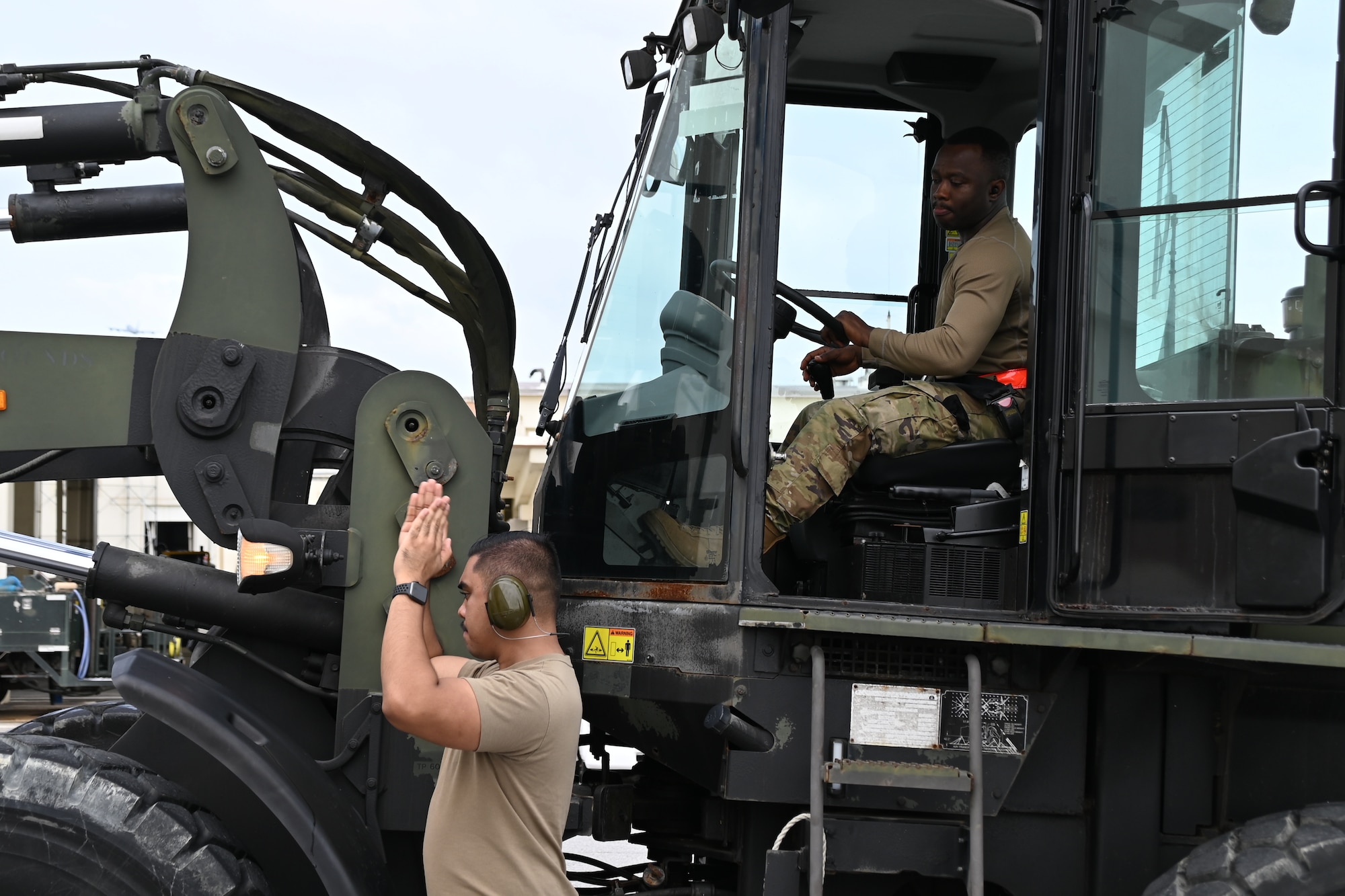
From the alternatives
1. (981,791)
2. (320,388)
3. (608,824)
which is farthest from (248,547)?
(981,791)

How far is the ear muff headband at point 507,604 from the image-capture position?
8.68ft

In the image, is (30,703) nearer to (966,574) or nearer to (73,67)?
(73,67)

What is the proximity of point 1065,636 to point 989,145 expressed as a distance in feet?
5.86

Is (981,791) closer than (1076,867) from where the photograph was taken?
Yes

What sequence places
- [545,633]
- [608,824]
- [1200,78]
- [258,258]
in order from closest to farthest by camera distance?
[545,633]
[1200,78]
[258,258]
[608,824]

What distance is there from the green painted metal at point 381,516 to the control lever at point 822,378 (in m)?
1.31

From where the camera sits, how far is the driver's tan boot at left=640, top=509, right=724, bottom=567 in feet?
10.5

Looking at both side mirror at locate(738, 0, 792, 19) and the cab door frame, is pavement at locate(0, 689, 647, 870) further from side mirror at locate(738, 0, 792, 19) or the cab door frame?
side mirror at locate(738, 0, 792, 19)

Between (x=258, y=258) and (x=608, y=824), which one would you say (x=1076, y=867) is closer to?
(x=608, y=824)

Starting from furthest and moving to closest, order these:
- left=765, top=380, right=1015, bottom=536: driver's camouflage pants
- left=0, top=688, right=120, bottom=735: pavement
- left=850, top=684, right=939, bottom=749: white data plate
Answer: left=0, top=688, right=120, bottom=735: pavement < left=765, top=380, right=1015, bottom=536: driver's camouflage pants < left=850, top=684, right=939, bottom=749: white data plate

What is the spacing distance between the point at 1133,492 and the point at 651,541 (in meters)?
1.24

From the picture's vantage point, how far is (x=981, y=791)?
296 centimetres

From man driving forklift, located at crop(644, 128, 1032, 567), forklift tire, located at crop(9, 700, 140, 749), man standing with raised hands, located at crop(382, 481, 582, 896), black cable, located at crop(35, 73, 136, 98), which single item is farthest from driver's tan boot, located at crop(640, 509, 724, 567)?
forklift tire, located at crop(9, 700, 140, 749)

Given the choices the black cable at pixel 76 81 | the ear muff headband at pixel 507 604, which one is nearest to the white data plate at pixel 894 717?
the ear muff headband at pixel 507 604
